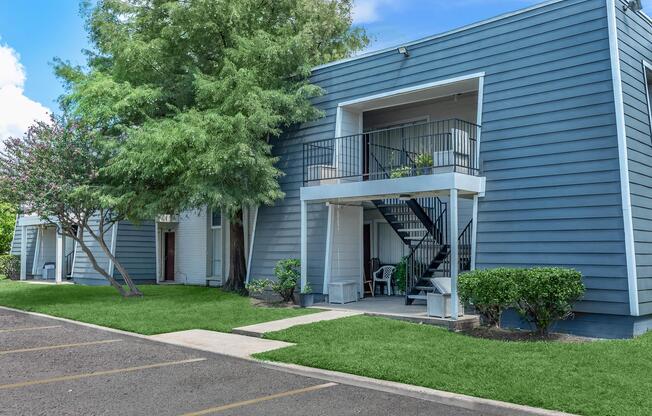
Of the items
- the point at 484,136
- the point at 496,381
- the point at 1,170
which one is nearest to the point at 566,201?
the point at 484,136

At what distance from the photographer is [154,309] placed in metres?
12.7

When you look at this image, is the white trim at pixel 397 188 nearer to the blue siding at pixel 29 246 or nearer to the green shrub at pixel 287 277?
the green shrub at pixel 287 277

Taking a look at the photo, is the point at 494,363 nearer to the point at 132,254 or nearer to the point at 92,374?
the point at 92,374

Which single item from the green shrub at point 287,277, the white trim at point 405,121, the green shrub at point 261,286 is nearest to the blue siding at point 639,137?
the white trim at point 405,121

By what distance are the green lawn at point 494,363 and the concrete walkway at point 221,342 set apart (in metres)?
0.35

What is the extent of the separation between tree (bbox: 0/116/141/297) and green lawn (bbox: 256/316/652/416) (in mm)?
7421

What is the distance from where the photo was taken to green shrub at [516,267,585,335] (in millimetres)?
8969

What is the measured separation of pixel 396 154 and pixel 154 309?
287 inches

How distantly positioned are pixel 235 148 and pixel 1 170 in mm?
6300

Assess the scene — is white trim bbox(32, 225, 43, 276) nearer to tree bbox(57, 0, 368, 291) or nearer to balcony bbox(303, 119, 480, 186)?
tree bbox(57, 0, 368, 291)

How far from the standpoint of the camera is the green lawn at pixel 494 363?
5832mm

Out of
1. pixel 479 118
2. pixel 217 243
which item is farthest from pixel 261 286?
pixel 217 243

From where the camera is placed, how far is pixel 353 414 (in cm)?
562

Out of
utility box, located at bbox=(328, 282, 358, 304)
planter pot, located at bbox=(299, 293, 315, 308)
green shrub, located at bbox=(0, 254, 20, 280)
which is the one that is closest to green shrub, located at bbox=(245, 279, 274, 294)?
planter pot, located at bbox=(299, 293, 315, 308)
